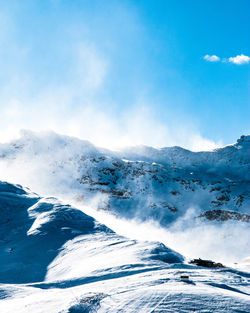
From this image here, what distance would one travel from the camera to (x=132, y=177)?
5325 cm

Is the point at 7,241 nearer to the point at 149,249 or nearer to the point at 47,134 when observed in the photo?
the point at 149,249

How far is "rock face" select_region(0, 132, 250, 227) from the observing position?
43.6 meters

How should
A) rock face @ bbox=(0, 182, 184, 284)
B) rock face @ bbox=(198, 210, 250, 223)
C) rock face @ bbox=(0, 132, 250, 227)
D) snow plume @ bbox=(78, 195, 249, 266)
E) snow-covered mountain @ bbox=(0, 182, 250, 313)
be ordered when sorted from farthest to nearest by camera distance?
rock face @ bbox=(0, 132, 250, 227) < rock face @ bbox=(198, 210, 250, 223) < snow plume @ bbox=(78, 195, 249, 266) < rock face @ bbox=(0, 182, 184, 284) < snow-covered mountain @ bbox=(0, 182, 250, 313)

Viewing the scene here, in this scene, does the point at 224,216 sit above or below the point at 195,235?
above

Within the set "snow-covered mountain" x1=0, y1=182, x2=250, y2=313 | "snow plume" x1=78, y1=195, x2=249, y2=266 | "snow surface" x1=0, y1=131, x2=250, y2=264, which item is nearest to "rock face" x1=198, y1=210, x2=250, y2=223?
"snow surface" x1=0, y1=131, x2=250, y2=264

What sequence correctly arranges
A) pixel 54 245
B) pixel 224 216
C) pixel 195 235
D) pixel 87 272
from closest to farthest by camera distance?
pixel 87 272 → pixel 54 245 → pixel 195 235 → pixel 224 216

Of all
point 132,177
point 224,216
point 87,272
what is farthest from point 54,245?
A: point 132,177

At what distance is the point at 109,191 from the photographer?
47562 millimetres

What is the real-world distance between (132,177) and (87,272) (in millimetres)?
40519

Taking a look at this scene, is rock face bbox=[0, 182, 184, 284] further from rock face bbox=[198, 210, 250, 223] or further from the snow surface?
rock face bbox=[198, 210, 250, 223]

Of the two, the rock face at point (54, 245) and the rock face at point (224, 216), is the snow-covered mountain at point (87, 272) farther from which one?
the rock face at point (224, 216)

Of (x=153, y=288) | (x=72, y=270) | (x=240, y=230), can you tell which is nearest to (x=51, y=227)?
(x=72, y=270)

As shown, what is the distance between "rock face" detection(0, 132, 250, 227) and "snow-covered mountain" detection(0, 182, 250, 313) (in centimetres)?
1980

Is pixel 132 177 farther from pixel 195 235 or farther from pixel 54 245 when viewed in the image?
pixel 54 245
